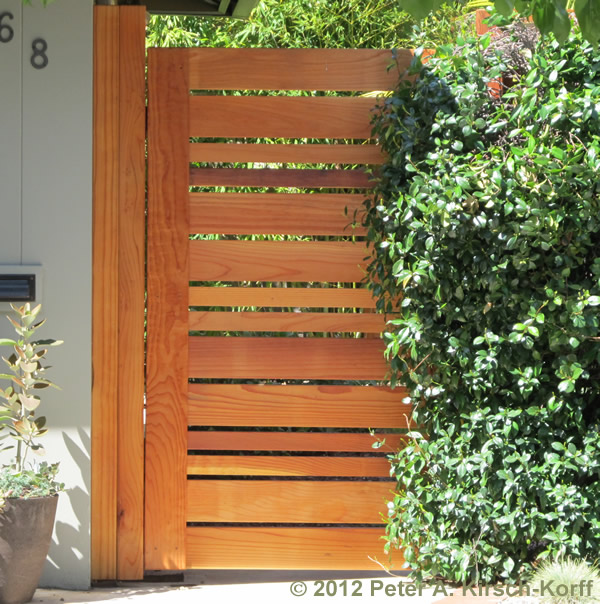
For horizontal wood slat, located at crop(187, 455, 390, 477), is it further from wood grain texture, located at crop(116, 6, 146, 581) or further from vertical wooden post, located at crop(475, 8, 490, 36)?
vertical wooden post, located at crop(475, 8, 490, 36)

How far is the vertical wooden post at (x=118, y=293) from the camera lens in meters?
3.66

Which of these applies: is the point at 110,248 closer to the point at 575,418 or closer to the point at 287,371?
the point at 287,371

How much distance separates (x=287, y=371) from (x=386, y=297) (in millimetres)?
572

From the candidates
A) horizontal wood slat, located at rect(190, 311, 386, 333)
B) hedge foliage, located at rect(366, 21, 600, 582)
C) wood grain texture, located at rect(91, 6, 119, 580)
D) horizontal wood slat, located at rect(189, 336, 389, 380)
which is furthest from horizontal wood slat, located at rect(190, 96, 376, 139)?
horizontal wood slat, located at rect(189, 336, 389, 380)

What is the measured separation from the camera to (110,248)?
368 centimetres

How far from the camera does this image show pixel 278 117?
371cm

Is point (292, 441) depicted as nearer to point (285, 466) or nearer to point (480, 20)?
point (285, 466)

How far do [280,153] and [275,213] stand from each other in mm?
279

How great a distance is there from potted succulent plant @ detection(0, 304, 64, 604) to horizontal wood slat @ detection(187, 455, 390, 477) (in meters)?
0.66

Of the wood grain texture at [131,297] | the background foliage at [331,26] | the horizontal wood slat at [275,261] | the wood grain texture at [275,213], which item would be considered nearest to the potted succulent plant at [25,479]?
the wood grain texture at [131,297]

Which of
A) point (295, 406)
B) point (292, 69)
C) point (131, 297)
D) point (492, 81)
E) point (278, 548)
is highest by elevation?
point (292, 69)

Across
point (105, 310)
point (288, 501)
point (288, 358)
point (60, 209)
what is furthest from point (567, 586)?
point (60, 209)

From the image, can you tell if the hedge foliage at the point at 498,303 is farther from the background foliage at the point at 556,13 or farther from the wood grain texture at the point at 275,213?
the background foliage at the point at 556,13

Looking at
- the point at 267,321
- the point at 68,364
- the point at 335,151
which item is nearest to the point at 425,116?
the point at 335,151
